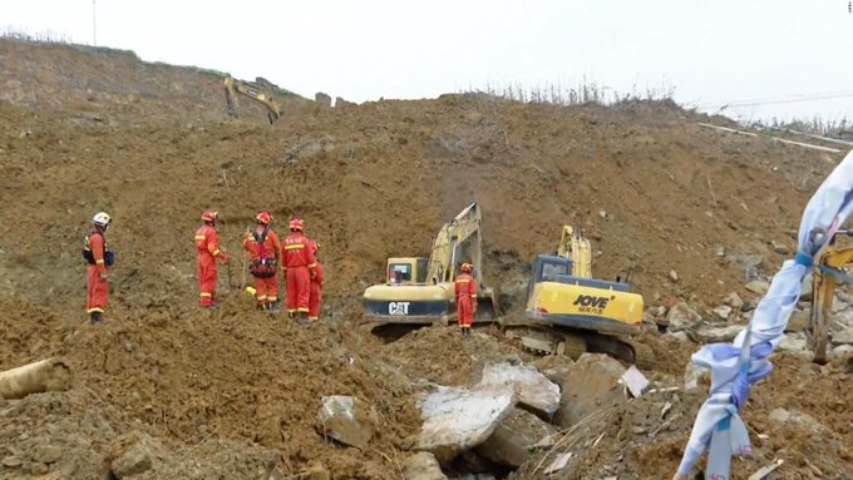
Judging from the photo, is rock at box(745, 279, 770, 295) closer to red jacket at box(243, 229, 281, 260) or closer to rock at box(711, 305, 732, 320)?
rock at box(711, 305, 732, 320)

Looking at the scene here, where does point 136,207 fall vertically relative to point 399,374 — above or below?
above

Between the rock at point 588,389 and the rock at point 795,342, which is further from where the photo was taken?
the rock at point 795,342

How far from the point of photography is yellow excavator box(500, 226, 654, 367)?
42.7 ft

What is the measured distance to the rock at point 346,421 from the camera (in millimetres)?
7164

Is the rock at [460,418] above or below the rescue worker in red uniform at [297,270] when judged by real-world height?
below

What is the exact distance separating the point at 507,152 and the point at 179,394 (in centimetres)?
1585

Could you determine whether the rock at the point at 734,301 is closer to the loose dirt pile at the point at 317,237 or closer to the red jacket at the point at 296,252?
the loose dirt pile at the point at 317,237

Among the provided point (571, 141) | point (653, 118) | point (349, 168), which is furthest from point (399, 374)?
point (653, 118)

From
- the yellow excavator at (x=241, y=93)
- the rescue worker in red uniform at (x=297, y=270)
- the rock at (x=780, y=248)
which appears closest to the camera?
Result: the rescue worker in red uniform at (x=297, y=270)

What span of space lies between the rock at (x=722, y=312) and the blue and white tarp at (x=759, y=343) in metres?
13.6

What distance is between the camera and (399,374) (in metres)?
9.28

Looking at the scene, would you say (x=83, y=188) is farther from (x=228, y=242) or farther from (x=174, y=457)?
(x=174, y=457)

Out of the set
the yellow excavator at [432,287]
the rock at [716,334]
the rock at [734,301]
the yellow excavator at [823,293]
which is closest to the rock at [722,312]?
the rock at [734,301]

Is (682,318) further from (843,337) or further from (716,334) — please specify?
(843,337)
